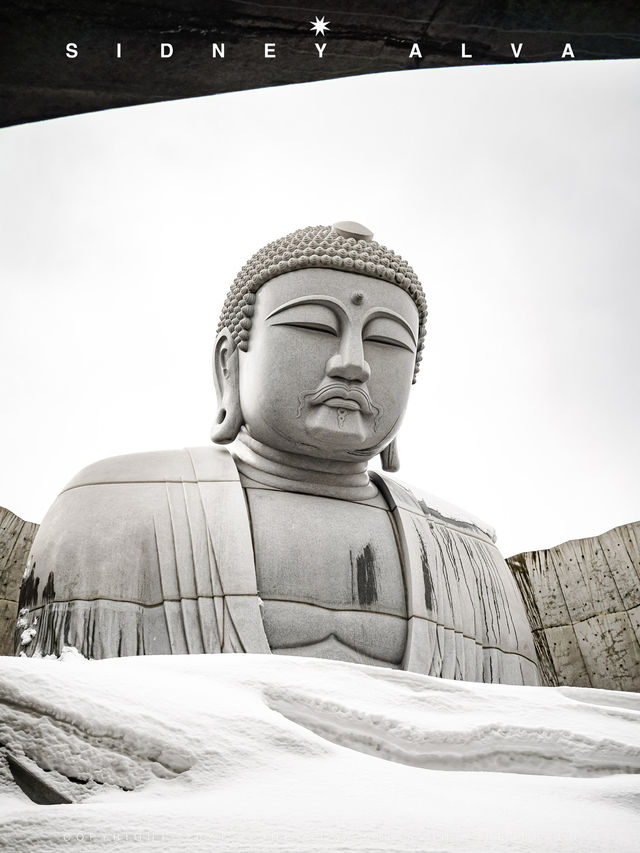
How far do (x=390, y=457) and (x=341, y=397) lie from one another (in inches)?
30.9

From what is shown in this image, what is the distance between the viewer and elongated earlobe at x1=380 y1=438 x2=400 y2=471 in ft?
18.4

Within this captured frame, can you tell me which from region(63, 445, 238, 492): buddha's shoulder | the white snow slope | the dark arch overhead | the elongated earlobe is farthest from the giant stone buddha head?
the white snow slope

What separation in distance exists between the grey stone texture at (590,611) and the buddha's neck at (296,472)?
168cm

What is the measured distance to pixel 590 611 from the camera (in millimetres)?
6180

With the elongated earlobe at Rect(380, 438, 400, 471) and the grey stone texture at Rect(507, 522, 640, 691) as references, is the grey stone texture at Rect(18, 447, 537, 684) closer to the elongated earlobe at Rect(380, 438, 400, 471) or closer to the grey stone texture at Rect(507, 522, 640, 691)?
the elongated earlobe at Rect(380, 438, 400, 471)

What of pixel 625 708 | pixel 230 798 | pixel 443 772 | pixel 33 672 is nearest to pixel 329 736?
pixel 443 772

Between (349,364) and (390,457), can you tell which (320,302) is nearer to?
(349,364)

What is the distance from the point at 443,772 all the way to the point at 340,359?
9.98 ft

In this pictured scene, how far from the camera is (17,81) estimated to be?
4.12m

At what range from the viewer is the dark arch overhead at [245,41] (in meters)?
4.04

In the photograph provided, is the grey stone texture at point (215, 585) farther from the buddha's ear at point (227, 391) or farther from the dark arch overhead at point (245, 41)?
the dark arch overhead at point (245, 41)

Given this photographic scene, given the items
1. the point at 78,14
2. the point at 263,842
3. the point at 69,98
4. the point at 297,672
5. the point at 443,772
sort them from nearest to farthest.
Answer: the point at 263,842
the point at 443,772
the point at 297,672
the point at 78,14
the point at 69,98

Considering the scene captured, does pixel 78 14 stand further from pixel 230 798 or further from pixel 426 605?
pixel 230 798

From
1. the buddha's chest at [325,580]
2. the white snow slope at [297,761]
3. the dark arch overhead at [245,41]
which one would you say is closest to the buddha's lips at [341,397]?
the buddha's chest at [325,580]
